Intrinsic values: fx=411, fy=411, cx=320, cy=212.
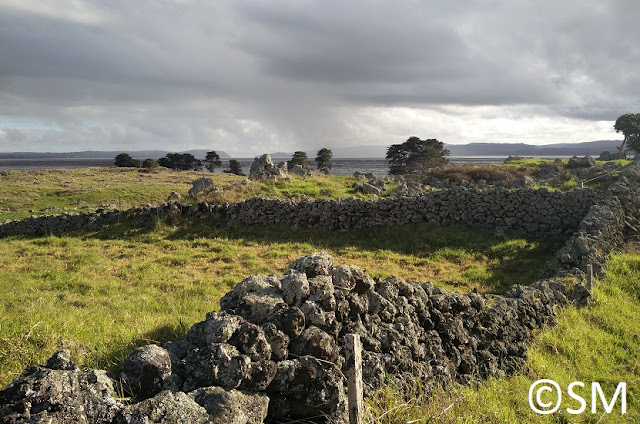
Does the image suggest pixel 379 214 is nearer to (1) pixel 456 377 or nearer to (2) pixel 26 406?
(1) pixel 456 377

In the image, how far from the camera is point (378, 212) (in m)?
19.0

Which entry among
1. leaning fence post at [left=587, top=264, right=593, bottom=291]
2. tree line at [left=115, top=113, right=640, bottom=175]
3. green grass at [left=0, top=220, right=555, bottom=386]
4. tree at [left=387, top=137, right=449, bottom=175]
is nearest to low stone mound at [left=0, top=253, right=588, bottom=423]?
green grass at [left=0, top=220, right=555, bottom=386]

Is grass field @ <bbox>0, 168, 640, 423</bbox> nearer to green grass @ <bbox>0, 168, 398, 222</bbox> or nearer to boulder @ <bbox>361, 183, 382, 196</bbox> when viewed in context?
green grass @ <bbox>0, 168, 398, 222</bbox>

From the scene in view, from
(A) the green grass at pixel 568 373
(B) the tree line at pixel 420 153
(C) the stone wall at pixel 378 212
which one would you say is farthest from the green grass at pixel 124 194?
(B) the tree line at pixel 420 153

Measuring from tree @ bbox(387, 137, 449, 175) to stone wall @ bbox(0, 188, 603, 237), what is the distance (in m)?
48.1

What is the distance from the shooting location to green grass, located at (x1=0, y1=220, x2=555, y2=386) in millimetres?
5082

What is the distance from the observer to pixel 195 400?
3377 millimetres

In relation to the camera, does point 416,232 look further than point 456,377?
Yes

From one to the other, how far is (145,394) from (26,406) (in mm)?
951

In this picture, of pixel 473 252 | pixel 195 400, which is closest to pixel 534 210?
pixel 473 252

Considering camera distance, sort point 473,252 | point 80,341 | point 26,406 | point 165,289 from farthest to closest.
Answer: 1. point 473,252
2. point 165,289
3. point 80,341
4. point 26,406

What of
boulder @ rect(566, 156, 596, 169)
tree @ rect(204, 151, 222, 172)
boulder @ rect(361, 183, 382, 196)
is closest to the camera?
boulder @ rect(361, 183, 382, 196)

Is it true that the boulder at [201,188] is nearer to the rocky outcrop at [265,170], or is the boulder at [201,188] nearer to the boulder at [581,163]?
the rocky outcrop at [265,170]

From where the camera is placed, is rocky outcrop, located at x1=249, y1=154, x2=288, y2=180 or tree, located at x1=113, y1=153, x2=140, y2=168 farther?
tree, located at x1=113, y1=153, x2=140, y2=168
